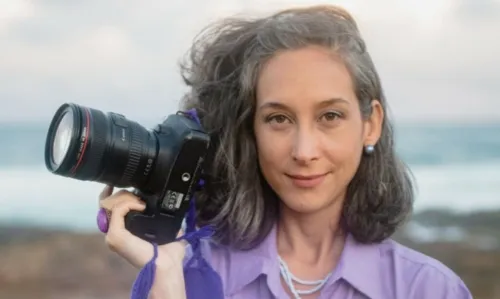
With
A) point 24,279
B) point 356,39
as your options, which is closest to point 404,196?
point 356,39

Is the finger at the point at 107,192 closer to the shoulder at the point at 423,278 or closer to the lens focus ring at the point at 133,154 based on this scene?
the lens focus ring at the point at 133,154

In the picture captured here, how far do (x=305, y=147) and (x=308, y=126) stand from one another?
0.05 m

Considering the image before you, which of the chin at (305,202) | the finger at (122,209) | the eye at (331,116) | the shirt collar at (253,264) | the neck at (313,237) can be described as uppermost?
the eye at (331,116)

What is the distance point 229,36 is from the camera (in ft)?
6.20

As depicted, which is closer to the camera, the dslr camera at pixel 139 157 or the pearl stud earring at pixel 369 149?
the dslr camera at pixel 139 157

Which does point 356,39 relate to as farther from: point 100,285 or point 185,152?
point 100,285

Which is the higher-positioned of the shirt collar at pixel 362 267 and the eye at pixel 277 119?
A: the eye at pixel 277 119

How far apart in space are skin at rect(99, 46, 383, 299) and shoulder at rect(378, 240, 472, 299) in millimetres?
197

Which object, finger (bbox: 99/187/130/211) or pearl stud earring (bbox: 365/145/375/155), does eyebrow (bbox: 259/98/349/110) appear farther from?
finger (bbox: 99/187/130/211)

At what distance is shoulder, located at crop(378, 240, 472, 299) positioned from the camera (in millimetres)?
1711

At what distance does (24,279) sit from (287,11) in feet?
15.7

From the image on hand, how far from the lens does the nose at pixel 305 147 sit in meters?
1.68

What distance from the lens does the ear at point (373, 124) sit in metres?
1.82

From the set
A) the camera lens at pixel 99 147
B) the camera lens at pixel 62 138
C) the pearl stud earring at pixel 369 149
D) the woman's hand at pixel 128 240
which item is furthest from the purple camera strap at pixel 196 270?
the pearl stud earring at pixel 369 149
